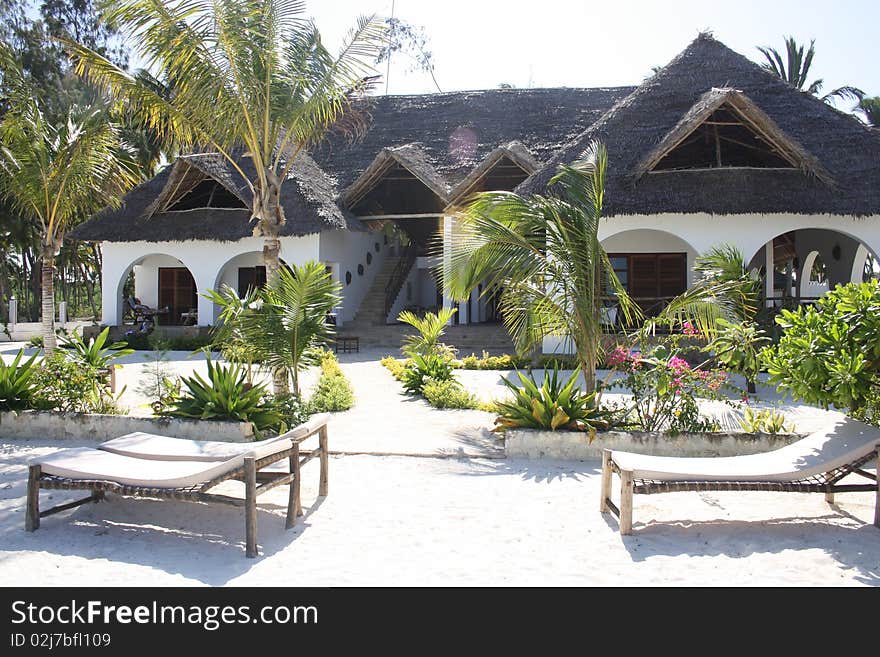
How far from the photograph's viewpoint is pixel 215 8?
23.5ft

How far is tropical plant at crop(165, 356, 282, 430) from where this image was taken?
21.6 feet

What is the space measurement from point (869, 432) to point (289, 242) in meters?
14.3

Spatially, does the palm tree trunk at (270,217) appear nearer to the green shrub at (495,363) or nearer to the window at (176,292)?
the green shrub at (495,363)

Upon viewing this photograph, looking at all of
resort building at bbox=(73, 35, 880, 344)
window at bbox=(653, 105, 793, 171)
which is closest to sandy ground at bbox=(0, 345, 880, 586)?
resort building at bbox=(73, 35, 880, 344)

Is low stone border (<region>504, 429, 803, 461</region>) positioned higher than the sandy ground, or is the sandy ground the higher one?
low stone border (<region>504, 429, 803, 461</region>)

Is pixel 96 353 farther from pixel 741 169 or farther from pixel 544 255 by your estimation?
pixel 741 169

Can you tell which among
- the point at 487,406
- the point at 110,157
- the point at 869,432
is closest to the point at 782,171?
the point at 487,406

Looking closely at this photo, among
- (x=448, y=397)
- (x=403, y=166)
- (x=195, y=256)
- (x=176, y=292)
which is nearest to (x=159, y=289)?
(x=176, y=292)

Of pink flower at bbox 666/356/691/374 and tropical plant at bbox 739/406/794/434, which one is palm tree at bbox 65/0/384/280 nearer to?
pink flower at bbox 666/356/691/374

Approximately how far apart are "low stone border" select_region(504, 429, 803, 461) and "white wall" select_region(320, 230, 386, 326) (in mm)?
11691

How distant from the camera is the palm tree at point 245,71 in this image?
23.7 ft

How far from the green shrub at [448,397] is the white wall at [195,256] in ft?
28.1

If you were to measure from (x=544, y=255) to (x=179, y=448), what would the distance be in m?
3.89

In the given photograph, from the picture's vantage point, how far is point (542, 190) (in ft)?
42.2
